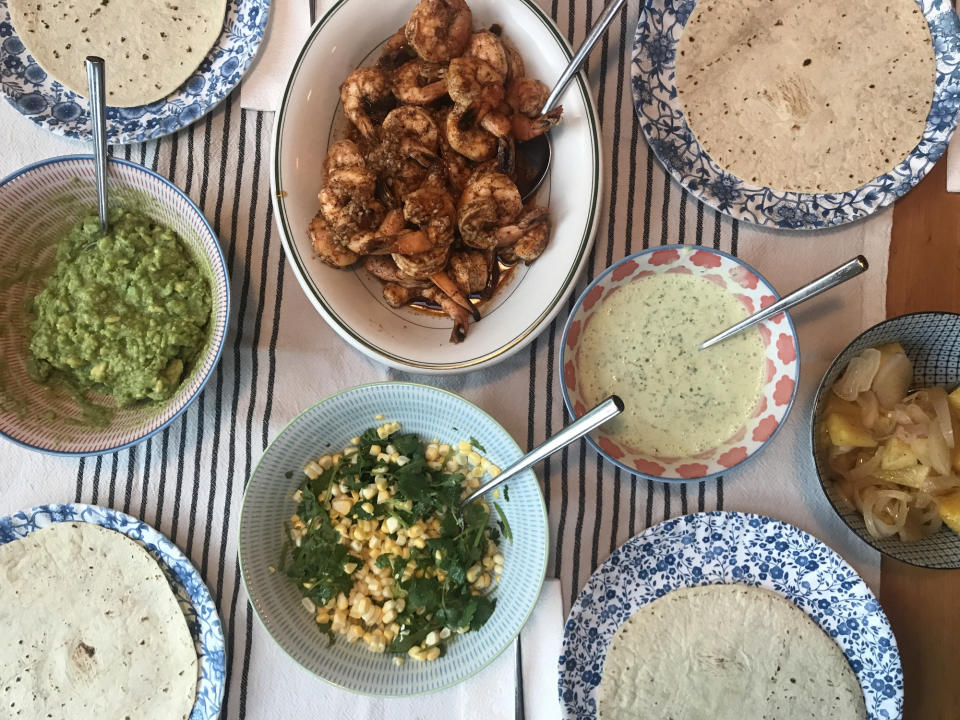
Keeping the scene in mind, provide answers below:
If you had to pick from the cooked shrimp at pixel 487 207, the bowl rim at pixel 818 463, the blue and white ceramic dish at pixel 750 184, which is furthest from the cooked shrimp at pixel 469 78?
the bowl rim at pixel 818 463

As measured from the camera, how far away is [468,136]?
5.64 ft

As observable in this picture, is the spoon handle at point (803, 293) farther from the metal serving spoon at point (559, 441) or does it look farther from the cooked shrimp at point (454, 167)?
the cooked shrimp at point (454, 167)

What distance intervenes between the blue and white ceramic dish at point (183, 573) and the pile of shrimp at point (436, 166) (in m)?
0.93

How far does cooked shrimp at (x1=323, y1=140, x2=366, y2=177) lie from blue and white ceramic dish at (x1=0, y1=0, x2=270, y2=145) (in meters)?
0.42

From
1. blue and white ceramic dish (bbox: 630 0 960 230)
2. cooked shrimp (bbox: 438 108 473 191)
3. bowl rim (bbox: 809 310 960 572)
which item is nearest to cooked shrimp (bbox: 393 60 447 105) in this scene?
cooked shrimp (bbox: 438 108 473 191)

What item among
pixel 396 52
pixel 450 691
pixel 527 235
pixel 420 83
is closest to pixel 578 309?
pixel 527 235

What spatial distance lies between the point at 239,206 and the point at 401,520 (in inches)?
40.3

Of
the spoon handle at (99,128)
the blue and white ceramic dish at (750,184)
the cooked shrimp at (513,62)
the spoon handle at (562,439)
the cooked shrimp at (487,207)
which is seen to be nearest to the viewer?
the spoon handle at (562,439)

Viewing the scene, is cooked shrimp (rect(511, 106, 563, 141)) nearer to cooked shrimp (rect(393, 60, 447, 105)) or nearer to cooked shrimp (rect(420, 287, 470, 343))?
cooked shrimp (rect(393, 60, 447, 105))

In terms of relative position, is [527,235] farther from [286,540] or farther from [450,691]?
[450,691]

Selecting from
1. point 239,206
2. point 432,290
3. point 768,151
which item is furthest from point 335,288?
point 768,151

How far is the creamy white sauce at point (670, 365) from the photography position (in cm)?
184

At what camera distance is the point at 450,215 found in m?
1.70

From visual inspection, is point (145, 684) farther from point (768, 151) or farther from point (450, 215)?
point (768, 151)
